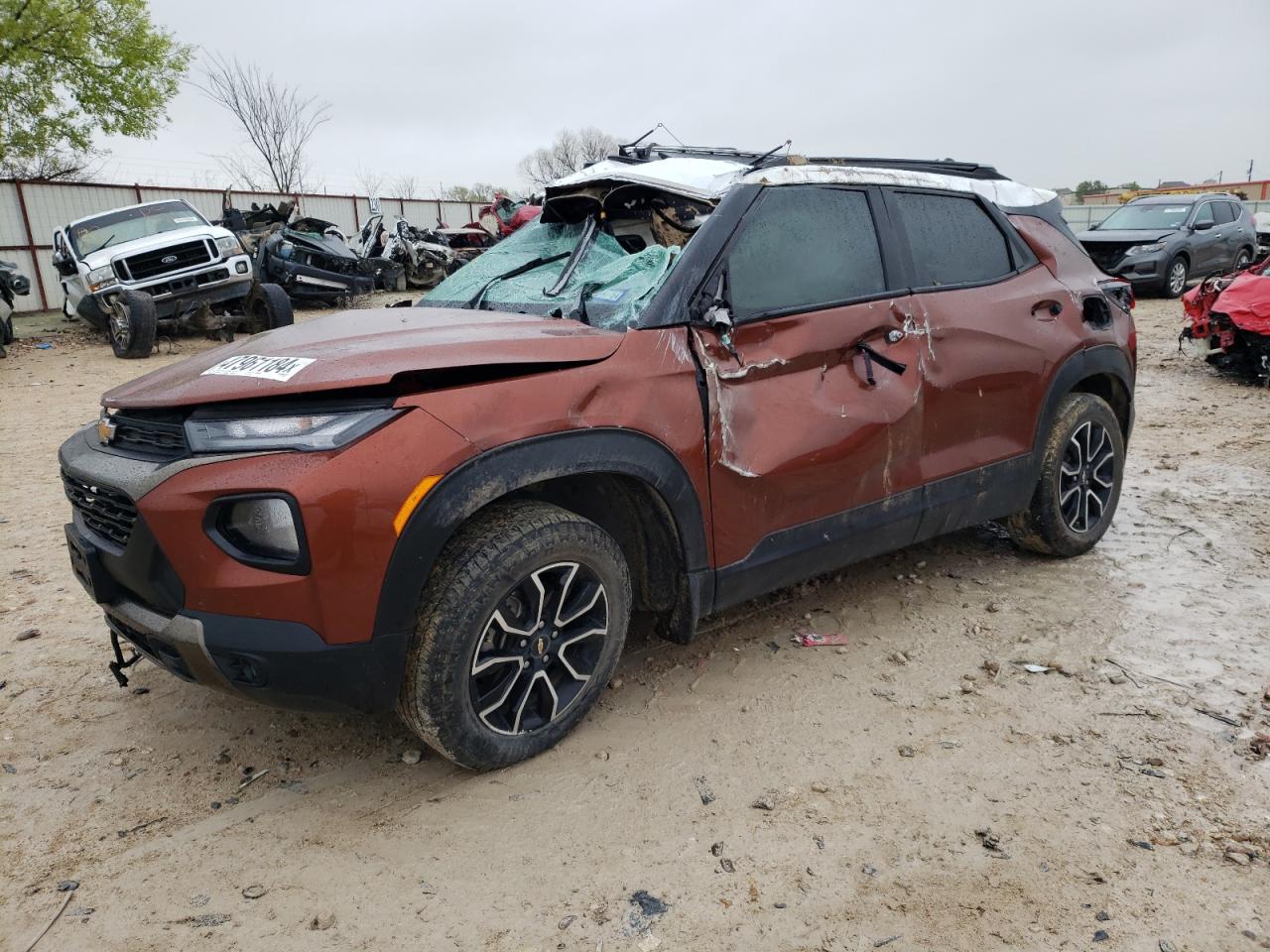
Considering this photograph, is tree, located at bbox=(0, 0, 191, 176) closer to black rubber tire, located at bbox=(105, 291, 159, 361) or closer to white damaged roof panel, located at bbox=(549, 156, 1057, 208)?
black rubber tire, located at bbox=(105, 291, 159, 361)

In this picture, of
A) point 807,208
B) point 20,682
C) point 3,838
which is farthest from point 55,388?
point 807,208

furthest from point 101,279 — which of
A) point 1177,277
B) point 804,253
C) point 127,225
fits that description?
point 1177,277

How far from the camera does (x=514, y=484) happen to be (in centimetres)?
249

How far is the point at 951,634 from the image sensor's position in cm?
366

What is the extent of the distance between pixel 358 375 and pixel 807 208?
177cm

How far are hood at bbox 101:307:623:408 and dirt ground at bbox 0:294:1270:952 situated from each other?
1225 mm

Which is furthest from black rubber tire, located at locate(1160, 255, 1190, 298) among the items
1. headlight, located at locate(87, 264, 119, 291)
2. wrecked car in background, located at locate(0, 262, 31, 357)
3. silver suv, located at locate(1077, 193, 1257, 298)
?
wrecked car in background, located at locate(0, 262, 31, 357)

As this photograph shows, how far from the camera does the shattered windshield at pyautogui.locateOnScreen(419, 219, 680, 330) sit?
3.01m

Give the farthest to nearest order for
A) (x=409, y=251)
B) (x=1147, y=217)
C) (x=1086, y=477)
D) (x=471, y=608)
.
→ (x=409, y=251)
(x=1147, y=217)
(x=1086, y=477)
(x=471, y=608)

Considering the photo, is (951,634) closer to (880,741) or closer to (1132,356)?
(880,741)

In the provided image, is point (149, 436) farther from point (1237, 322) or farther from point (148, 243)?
point (148, 243)

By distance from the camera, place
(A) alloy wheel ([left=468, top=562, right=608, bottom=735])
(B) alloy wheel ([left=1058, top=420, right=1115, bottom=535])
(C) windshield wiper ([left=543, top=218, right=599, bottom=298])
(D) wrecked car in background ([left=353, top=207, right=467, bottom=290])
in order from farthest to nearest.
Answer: (D) wrecked car in background ([left=353, top=207, right=467, bottom=290]) → (B) alloy wheel ([left=1058, top=420, right=1115, bottom=535]) → (C) windshield wiper ([left=543, top=218, right=599, bottom=298]) → (A) alloy wheel ([left=468, top=562, right=608, bottom=735])

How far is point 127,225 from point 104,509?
1134 cm

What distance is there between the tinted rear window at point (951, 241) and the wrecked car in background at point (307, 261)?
12029mm
